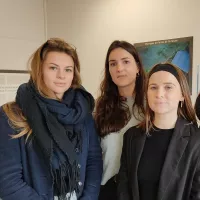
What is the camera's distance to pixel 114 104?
1764mm

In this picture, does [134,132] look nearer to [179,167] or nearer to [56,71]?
[179,167]

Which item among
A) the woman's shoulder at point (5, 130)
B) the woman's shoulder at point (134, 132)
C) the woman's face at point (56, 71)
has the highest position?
the woman's face at point (56, 71)

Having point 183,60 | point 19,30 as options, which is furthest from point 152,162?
point 19,30

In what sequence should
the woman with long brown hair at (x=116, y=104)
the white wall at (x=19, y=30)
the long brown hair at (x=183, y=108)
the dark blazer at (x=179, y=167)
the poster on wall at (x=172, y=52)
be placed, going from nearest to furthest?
the dark blazer at (x=179, y=167), the long brown hair at (x=183, y=108), the woman with long brown hair at (x=116, y=104), the poster on wall at (x=172, y=52), the white wall at (x=19, y=30)

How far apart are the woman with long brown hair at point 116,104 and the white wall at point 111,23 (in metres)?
0.84

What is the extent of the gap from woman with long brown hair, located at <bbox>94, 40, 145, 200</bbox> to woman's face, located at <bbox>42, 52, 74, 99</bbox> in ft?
1.26

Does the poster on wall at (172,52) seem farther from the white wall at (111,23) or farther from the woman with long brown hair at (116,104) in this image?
the woman with long brown hair at (116,104)

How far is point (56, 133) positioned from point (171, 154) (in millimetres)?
613

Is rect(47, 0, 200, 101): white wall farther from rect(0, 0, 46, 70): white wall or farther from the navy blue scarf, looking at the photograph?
the navy blue scarf

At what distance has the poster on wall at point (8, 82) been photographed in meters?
3.01

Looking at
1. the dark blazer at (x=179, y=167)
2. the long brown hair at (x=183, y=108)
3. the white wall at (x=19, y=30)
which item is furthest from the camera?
the white wall at (x=19, y=30)

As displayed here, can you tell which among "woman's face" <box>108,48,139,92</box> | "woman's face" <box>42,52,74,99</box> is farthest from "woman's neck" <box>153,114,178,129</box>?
"woman's face" <box>42,52,74,99</box>

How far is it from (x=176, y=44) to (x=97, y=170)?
1457mm

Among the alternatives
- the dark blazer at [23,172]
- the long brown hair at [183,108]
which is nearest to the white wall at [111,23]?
the long brown hair at [183,108]
